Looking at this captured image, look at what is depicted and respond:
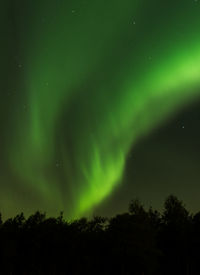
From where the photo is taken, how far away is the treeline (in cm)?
5466

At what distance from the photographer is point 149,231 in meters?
55.7

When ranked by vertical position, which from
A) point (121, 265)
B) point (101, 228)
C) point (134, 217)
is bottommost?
point (121, 265)

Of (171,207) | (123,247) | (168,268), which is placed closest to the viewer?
(123,247)

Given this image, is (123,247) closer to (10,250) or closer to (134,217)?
(134,217)

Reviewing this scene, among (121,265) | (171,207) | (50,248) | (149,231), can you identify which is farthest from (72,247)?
(171,207)

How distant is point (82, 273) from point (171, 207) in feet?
81.6

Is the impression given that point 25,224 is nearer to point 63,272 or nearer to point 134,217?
point 63,272

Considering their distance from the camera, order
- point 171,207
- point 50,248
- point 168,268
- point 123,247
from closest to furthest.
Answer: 1. point 123,247
2. point 50,248
3. point 168,268
4. point 171,207

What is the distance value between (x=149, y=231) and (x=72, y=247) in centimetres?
1243

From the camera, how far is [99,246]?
61.7m

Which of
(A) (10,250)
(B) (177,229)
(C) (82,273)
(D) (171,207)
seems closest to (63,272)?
(C) (82,273)

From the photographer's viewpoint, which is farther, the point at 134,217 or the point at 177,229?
the point at 177,229

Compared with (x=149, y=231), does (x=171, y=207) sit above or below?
above

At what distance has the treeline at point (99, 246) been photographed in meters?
54.7
